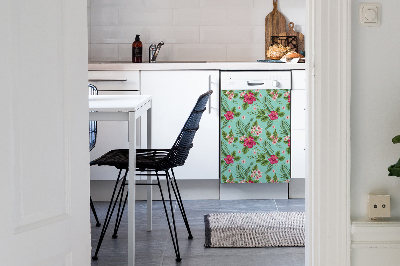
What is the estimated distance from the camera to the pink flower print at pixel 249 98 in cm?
377

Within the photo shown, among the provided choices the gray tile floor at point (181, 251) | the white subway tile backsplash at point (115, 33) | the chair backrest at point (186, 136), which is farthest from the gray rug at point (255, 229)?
the white subway tile backsplash at point (115, 33)

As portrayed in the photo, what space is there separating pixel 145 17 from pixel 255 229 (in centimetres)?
223

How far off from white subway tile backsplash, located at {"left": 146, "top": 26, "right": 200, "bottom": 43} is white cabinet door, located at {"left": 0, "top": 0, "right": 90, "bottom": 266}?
3.06 meters

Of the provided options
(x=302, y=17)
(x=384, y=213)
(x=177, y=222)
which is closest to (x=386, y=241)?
(x=384, y=213)

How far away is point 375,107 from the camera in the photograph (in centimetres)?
172

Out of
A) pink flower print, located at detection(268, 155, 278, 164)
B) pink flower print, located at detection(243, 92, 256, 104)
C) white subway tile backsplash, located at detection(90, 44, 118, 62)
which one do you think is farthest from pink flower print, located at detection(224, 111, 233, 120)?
white subway tile backsplash, located at detection(90, 44, 118, 62)

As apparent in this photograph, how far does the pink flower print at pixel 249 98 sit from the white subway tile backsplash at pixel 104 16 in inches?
56.9

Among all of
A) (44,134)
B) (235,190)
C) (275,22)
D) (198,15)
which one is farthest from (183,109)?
(44,134)

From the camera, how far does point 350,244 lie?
5.65 ft

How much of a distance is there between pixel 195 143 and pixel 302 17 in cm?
155

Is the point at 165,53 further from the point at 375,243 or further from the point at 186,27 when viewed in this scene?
the point at 375,243

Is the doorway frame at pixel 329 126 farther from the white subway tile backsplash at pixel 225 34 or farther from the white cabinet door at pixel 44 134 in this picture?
the white subway tile backsplash at pixel 225 34

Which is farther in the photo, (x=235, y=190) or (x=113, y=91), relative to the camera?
(x=235, y=190)

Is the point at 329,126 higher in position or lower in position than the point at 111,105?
lower
